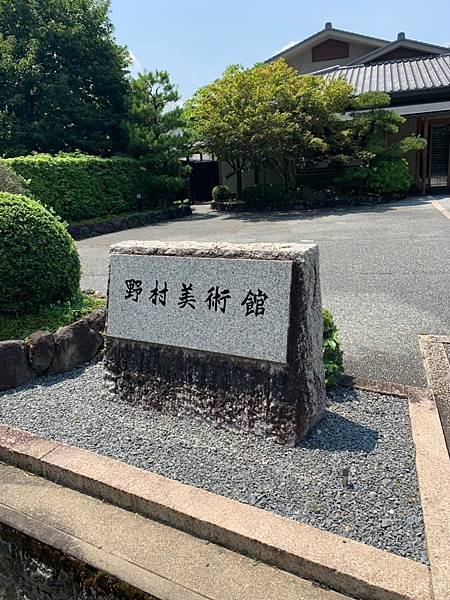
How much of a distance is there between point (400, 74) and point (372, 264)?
14.3 metres

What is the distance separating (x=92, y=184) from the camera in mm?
14023

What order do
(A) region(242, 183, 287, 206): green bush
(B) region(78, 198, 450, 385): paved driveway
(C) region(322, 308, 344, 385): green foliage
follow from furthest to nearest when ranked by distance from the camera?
(A) region(242, 183, 287, 206): green bush → (B) region(78, 198, 450, 385): paved driveway → (C) region(322, 308, 344, 385): green foliage

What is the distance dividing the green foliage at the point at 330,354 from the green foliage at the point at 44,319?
2162 millimetres

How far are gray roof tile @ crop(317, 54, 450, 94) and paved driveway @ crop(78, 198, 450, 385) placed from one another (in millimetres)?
4443

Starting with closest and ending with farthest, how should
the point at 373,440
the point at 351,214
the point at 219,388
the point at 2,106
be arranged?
the point at 373,440 < the point at 219,388 < the point at 351,214 < the point at 2,106

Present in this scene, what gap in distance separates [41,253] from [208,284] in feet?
6.47

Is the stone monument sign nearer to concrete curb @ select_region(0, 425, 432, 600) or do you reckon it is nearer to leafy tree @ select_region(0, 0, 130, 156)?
concrete curb @ select_region(0, 425, 432, 600)

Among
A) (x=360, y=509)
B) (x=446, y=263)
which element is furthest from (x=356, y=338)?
(x=446, y=263)

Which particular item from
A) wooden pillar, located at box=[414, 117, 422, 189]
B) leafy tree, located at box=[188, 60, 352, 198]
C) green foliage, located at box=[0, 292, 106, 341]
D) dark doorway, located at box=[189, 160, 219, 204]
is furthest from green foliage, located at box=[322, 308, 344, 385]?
dark doorway, located at box=[189, 160, 219, 204]

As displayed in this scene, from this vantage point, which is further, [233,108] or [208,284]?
[233,108]

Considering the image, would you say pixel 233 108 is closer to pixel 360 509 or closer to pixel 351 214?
pixel 351 214

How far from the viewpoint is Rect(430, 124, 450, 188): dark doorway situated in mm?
16766

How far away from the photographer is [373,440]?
2521mm

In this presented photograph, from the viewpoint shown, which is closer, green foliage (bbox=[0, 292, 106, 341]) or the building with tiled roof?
green foliage (bbox=[0, 292, 106, 341])
